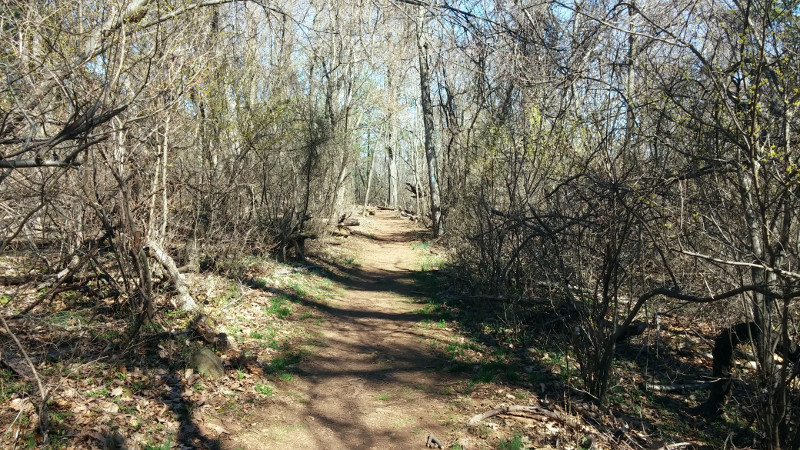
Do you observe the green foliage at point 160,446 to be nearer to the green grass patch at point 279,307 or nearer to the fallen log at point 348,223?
the green grass patch at point 279,307

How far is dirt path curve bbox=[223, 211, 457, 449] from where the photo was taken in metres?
5.40

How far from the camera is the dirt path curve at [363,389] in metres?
5.40

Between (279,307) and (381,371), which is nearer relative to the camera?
(381,371)

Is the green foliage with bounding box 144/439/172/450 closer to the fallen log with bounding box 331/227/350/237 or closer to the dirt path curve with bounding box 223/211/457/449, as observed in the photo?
the dirt path curve with bounding box 223/211/457/449

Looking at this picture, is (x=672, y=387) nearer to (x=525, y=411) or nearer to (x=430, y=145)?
(x=525, y=411)

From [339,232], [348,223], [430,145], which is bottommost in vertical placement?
[339,232]

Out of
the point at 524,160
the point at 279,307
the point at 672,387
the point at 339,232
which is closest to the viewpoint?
the point at 672,387

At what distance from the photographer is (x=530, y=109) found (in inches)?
325

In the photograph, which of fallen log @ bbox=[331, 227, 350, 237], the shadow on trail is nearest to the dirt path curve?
the shadow on trail

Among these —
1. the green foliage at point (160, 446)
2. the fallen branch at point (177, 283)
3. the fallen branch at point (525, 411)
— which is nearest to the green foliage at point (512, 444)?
the fallen branch at point (525, 411)

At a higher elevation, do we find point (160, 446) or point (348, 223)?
point (348, 223)

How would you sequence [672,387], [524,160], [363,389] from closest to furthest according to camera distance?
[363,389] → [672,387] → [524,160]

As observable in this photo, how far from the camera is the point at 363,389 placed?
22.0ft

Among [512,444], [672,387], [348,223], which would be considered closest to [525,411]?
[512,444]
